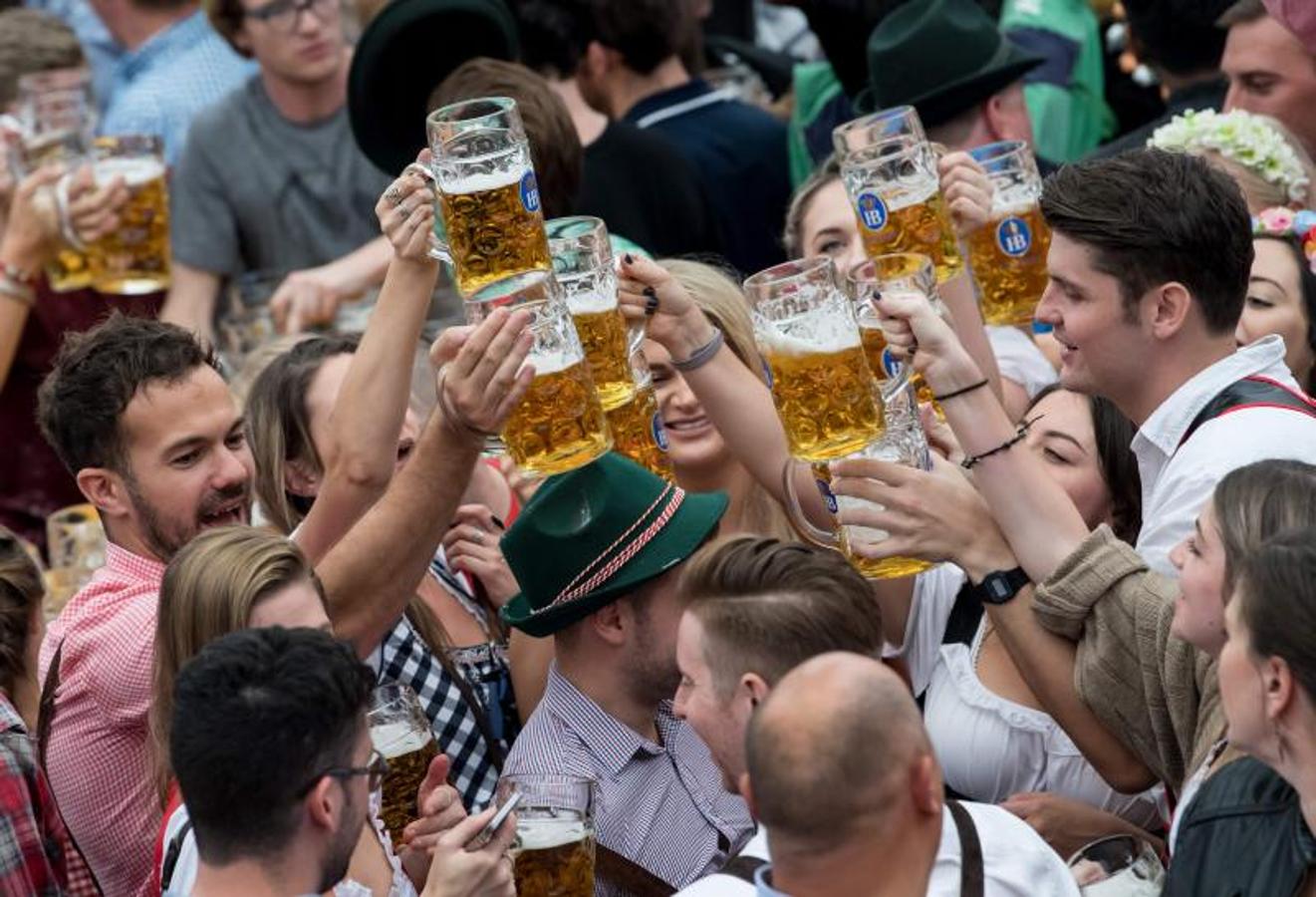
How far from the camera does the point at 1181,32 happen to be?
6082 mm

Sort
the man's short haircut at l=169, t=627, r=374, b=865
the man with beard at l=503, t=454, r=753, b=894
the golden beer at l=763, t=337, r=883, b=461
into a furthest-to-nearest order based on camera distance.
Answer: the man with beard at l=503, t=454, r=753, b=894 → the golden beer at l=763, t=337, r=883, b=461 → the man's short haircut at l=169, t=627, r=374, b=865

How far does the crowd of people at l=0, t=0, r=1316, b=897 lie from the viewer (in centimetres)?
291

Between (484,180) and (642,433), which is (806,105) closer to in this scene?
(642,433)

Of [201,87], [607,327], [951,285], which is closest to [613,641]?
[607,327]

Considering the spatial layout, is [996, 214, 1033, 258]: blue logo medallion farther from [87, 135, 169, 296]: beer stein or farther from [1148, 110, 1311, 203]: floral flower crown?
[87, 135, 169, 296]: beer stein

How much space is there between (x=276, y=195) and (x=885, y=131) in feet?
9.83

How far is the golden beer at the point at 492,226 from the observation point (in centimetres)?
332

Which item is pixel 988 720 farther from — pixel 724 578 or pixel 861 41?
pixel 861 41

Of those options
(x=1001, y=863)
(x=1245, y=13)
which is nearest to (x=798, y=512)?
(x=1001, y=863)

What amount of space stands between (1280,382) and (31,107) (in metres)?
3.47

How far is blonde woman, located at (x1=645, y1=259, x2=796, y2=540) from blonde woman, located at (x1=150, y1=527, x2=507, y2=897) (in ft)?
4.09

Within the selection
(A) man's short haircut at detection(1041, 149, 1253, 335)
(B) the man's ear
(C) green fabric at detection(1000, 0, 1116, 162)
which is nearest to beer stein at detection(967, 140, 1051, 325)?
(A) man's short haircut at detection(1041, 149, 1253, 335)

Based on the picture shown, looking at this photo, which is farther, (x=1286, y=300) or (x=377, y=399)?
(x=1286, y=300)

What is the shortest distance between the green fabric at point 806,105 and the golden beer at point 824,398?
10.6 ft
